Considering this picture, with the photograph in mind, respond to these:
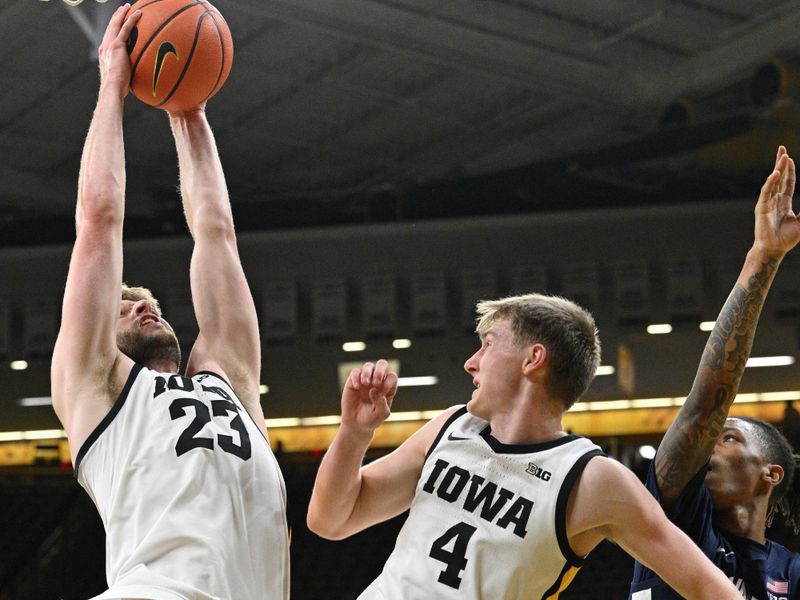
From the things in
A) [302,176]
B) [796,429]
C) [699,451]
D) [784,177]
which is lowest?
[796,429]

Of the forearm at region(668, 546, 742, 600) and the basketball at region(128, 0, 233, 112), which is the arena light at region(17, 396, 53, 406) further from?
the forearm at region(668, 546, 742, 600)

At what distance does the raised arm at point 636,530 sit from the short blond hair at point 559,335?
0.27 metres

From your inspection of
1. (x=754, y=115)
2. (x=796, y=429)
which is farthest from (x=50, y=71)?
(x=796, y=429)

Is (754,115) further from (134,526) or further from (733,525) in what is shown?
(134,526)

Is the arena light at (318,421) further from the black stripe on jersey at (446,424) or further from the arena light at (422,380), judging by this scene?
the black stripe on jersey at (446,424)

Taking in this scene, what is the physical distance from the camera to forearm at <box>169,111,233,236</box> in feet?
11.6

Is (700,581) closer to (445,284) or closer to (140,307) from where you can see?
(140,307)

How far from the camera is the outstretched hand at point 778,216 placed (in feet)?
10.2

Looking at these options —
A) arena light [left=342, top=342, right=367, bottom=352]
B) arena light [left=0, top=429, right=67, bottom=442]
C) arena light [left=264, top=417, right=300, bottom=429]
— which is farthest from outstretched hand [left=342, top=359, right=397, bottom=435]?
arena light [left=0, top=429, right=67, bottom=442]

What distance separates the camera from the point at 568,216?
14.0 m

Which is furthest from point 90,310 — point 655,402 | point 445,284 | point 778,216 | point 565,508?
point 655,402

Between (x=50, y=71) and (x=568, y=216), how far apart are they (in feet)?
21.9

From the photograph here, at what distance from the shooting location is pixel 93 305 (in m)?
2.87

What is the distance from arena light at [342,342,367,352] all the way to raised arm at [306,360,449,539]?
11.3 metres
